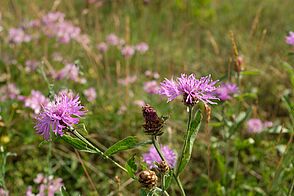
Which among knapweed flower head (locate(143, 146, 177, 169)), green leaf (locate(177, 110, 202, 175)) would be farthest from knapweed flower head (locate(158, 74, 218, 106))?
knapweed flower head (locate(143, 146, 177, 169))

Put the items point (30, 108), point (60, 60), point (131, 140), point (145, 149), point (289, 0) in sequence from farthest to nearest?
point (289, 0)
point (60, 60)
point (30, 108)
point (145, 149)
point (131, 140)

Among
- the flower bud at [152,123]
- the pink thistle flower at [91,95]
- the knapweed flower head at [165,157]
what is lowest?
the knapweed flower head at [165,157]

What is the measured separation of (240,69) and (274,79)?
1.15 meters

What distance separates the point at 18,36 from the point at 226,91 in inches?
56.7

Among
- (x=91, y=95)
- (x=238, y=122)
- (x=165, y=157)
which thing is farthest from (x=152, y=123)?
(x=91, y=95)

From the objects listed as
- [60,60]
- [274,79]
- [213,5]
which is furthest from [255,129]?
[213,5]

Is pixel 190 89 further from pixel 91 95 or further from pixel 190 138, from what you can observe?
pixel 91 95

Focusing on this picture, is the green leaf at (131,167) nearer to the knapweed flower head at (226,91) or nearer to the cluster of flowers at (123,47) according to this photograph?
the knapweed flower head at (226,91)

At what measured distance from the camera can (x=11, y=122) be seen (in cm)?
219

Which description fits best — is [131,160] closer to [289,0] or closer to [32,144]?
[32,144]

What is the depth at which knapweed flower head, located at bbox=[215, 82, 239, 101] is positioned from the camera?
69.8 inches

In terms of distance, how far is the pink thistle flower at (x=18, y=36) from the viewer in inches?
102

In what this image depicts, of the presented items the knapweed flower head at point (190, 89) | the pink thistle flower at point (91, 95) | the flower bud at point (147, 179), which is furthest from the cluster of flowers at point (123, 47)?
the flower bud at point (147, 179)

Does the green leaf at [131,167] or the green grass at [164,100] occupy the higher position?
the green grass at [164,100]
